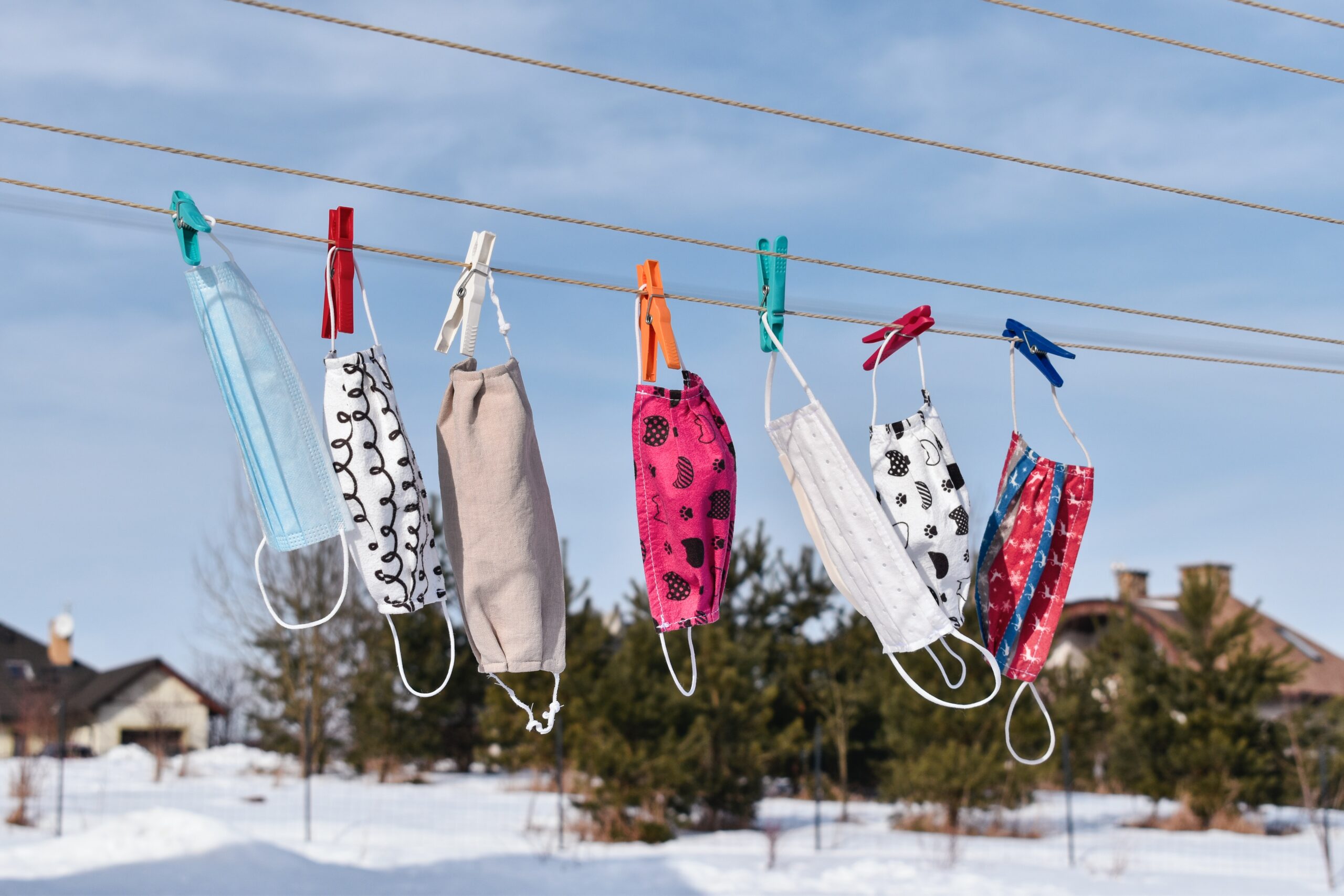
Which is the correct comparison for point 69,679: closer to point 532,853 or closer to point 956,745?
point 532,853

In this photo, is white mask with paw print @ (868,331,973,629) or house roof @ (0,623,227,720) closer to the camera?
white mask with paw print @ (868,331,973,629)

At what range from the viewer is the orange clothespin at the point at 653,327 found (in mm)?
3500

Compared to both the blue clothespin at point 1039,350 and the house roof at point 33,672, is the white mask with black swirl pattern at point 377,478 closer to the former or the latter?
the blue clothespin at point 1039,350

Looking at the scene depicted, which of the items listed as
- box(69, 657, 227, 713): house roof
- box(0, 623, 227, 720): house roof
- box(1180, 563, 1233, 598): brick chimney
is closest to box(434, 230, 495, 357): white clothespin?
box(1180, 563, 1233, 598): brick chimney

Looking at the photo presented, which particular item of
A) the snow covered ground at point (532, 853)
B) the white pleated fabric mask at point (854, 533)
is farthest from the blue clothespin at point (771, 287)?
the snow covered ground at point (532, 853)

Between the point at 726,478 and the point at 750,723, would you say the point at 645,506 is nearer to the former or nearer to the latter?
the point at 726,478

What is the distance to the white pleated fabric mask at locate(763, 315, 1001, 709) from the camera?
341 cm

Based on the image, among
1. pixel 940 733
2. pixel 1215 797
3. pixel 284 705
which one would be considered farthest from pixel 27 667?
pixel 1215 797

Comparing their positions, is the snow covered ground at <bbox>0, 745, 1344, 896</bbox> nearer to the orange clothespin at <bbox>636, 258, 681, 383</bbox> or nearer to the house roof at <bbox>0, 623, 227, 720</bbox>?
the orange clothespin at <bbox>636, 258, 681, 383</bbox>

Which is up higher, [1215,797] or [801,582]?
[801,582]

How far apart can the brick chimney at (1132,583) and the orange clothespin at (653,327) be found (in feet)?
88.1

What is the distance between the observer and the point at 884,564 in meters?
3.43

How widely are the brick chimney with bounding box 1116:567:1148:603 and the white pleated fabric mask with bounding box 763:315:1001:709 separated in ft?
87.3

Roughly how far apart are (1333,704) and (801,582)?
920cm
